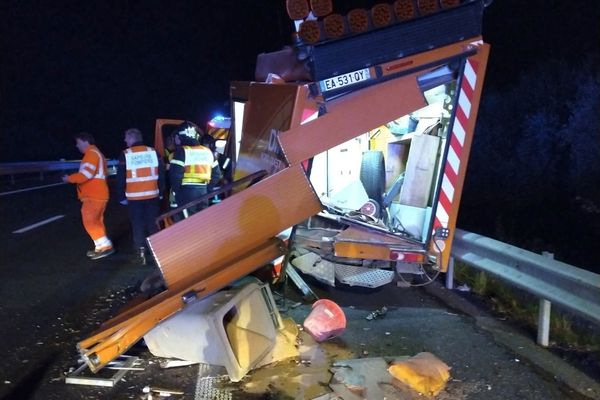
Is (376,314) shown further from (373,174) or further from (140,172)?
(140,172)

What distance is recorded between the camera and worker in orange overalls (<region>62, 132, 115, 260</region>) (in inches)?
297

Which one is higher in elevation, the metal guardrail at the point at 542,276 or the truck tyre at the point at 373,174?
the truck tyre at the point at 373,174

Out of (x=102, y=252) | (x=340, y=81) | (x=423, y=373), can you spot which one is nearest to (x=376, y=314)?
(x=423, y=373)

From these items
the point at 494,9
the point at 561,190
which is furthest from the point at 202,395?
the point at 494,9

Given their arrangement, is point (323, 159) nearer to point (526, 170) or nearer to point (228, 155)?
point (228, 155)

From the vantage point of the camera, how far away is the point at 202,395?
368 cm

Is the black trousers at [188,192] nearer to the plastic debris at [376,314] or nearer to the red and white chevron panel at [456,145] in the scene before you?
the plastic debris at [376,314]

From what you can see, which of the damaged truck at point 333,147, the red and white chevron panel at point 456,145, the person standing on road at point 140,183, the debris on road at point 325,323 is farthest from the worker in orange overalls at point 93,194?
the red and white chevron panel at point 456,145

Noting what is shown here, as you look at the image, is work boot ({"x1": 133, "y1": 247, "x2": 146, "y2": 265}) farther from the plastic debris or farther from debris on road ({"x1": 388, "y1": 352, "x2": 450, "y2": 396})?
debris on road ({"x1": 388, "y1": 352, "x2": 450, "y2": 396})

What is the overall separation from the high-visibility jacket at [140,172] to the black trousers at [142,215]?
0.29ft

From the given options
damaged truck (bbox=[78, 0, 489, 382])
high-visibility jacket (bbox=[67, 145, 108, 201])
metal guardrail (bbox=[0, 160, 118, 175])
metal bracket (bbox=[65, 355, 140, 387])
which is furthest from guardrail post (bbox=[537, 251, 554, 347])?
metal guardrail (bbox=[0, 160, 118, 175])

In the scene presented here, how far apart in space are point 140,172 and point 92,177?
0.77 metres

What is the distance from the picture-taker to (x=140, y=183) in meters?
7.32

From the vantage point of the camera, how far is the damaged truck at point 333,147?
405cm
